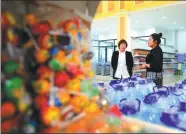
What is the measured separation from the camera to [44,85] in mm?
610

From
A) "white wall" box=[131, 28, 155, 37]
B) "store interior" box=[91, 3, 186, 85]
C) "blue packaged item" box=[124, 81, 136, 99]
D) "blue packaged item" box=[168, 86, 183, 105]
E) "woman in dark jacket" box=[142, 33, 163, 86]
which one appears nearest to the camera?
"blue packaged item" box=[168, 86, 183, 105]

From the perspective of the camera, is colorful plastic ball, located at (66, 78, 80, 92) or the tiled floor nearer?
colorful plastic ball, located at (66, 78, 80, 92)

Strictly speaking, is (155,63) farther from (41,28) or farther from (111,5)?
(41,28)

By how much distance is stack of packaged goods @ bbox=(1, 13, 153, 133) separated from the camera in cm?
61

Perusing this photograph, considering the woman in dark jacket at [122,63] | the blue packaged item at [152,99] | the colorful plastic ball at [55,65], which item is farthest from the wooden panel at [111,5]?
the woman in dark jacket at [122,63]

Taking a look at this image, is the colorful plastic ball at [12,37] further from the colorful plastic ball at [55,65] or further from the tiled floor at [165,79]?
the tiled floor at [165,79]

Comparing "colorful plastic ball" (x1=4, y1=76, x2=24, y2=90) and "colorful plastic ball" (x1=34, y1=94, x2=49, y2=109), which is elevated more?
"colorful plastic ball" (x1=4, y1=76, x2=24, y2=90)

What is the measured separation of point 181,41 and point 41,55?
18.2m

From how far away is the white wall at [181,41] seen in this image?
17469 mm

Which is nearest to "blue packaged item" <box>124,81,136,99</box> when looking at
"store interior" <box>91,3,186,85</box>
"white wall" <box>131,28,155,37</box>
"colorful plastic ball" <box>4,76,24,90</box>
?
"colorful plastic ball" <box>4,76,24,90</box>

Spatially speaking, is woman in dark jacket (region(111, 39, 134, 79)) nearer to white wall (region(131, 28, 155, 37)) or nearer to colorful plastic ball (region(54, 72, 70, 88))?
colorful plastic ball (region(54, 72, 70, 88))

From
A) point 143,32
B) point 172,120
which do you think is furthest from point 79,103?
point 143,32

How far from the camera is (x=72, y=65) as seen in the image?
2.18 ft

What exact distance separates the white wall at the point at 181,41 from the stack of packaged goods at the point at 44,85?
59.3ft
